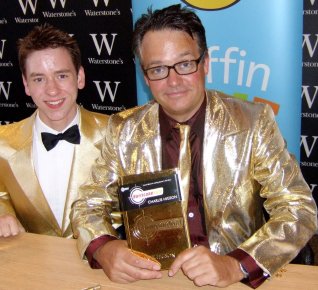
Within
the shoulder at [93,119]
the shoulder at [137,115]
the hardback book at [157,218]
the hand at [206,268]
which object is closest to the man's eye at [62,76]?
the shoulder at [93,119]

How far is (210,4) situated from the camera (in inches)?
101

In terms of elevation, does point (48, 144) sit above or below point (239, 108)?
below

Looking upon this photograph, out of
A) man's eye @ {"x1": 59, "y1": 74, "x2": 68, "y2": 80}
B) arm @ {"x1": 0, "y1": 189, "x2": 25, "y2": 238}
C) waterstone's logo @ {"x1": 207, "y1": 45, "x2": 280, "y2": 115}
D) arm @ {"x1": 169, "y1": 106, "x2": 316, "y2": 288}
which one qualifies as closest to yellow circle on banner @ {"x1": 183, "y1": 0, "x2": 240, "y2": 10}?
waterstone's logo @ {"x1": 207, "y1": 45, "x2": 280, "y2": 115}

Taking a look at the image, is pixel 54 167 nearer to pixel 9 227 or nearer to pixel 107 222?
pixel 9 227

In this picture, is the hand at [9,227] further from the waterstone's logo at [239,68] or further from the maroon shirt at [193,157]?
the waterstone's logo at [239,68]

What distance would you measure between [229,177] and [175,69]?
44 cm

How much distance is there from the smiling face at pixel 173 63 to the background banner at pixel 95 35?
2279 mm

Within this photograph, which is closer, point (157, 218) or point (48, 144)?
point (157, 218)

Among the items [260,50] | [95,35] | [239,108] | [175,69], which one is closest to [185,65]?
[175,69]

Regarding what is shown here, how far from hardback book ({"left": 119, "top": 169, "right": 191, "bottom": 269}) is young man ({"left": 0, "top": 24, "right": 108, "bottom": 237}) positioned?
2.19 ft

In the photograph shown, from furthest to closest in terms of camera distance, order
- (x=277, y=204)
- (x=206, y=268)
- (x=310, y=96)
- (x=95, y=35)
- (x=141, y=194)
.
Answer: (x=95, y=35), (x=310, y=96), (x=277, y=204), (x=141, y=194), (x=206, y=268)

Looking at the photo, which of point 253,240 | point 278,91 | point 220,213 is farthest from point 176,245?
point 278,91

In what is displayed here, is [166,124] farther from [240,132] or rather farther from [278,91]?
[278,91]

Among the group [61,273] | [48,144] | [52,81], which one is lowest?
[61,273]
